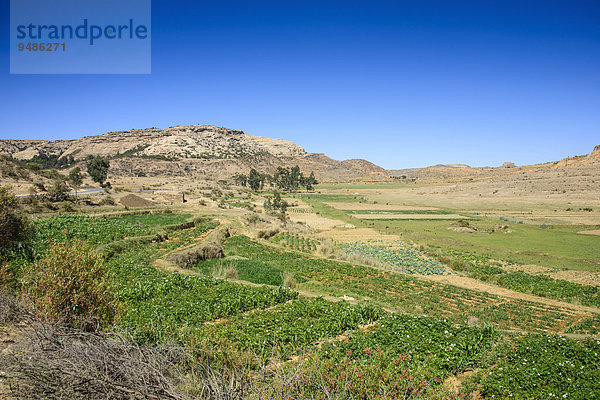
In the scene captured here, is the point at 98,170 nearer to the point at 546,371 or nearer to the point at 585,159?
the point at 546,371

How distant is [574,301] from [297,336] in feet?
67.6

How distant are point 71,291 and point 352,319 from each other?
965 cm

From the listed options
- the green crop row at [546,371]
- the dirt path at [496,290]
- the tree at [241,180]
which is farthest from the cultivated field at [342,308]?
the tree at [241,180]

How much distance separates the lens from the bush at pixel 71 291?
25.2 ft

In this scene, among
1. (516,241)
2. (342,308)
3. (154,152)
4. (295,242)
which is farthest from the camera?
(154,152)

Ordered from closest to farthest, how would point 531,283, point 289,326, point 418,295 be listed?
point 289,326 → point 418,295 → point 531,283

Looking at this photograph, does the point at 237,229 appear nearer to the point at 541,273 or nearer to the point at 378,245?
the point at 378,245

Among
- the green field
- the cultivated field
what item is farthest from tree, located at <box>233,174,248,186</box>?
the cultivated field

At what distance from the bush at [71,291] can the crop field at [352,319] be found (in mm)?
699

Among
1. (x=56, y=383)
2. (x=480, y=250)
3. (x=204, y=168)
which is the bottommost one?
(x=480, y=250)

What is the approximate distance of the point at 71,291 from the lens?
26.1 feet

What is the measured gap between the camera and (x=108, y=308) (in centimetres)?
848

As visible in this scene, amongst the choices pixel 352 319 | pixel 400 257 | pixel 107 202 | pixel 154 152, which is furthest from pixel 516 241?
pixel 154 152

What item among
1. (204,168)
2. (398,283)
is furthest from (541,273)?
(204,168)
